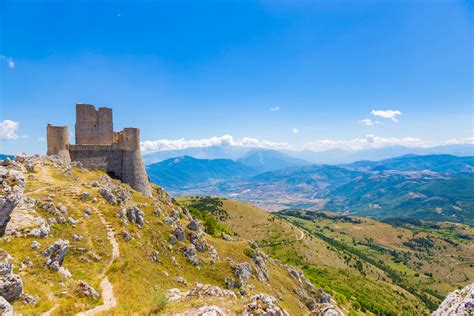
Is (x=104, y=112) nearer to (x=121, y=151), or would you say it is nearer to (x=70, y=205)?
(x=121, y=151)

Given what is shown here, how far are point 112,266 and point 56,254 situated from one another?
670 centimetres

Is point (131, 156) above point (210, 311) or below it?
above

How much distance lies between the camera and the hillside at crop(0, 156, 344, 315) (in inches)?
863

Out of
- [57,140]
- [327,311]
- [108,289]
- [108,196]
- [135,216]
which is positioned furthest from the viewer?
[57,140]

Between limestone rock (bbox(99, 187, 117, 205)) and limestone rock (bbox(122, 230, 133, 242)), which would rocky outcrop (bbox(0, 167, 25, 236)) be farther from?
limestone rock (bbox(99, 187, 117, 205))

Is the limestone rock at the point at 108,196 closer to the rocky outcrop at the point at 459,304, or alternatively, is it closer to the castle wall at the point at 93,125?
the castle wall at the point at 93,125

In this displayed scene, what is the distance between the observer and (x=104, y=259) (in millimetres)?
35125

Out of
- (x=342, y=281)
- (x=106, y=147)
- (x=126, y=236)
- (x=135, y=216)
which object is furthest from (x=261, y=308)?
(x=342, y=281)

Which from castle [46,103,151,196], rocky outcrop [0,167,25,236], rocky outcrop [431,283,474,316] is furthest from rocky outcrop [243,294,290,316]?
castle [46,103,151,196]

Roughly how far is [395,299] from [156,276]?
158 metres

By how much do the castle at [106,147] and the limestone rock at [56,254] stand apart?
48217 millimetres

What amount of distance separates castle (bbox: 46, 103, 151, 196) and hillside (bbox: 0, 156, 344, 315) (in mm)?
7082

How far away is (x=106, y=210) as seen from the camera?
1837 inches

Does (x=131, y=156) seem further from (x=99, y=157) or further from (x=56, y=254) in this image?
(x=56, y=254)
